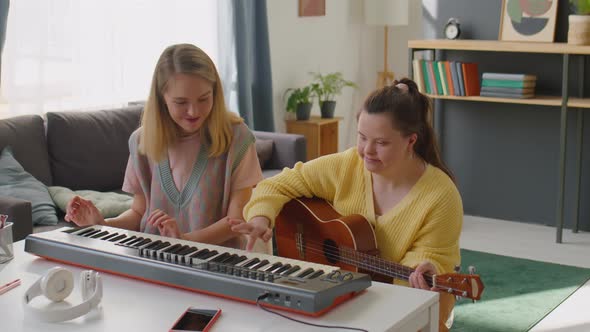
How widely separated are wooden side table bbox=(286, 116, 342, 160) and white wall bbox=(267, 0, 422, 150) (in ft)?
0.74

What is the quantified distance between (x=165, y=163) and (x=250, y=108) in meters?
3.35

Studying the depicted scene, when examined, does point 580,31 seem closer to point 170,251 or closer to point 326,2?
point 326,2

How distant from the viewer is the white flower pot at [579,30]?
471 cm

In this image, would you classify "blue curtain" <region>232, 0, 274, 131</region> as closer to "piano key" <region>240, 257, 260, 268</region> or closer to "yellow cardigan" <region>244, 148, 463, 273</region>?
"yellow cardigan" <region>244, 148, 463, 273</region>

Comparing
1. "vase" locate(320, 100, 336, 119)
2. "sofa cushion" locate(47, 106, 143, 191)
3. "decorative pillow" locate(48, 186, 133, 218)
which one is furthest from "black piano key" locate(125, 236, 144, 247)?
"vase" locate(320, 100, 336, 119)

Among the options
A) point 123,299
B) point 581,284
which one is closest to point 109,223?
point 123,299

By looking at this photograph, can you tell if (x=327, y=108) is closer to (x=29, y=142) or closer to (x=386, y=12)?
(x=386, y=12)

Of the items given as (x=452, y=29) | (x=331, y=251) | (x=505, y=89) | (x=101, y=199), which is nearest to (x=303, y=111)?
(x=452, y=29)

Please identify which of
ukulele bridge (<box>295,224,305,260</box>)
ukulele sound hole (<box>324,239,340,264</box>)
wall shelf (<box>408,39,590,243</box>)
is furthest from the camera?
wall shelf (<box>408,39,590,243</box>)

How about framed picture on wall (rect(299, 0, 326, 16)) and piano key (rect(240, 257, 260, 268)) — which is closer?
piano key (rect(240, 257, 260, 268))

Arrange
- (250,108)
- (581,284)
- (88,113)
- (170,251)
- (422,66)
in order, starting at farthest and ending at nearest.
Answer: (250,108), (422,66), (88,113), (581,284), (170,251)

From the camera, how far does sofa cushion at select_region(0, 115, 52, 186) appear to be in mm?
4031

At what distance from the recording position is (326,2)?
264 inches

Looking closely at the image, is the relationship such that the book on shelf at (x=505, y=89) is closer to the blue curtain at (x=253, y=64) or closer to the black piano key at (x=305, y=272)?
the blue curtain at (x=253, y=64)
